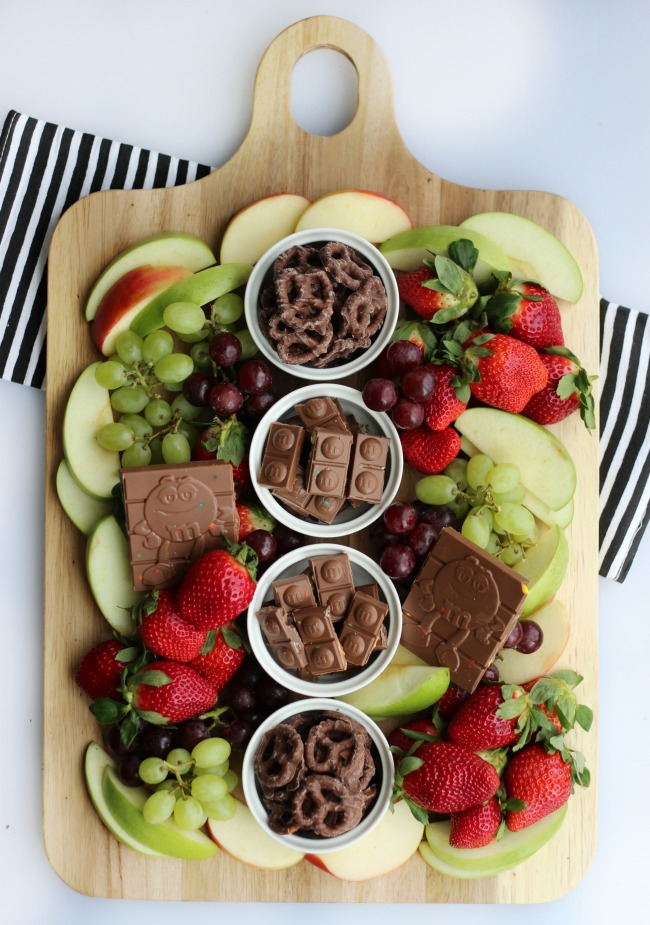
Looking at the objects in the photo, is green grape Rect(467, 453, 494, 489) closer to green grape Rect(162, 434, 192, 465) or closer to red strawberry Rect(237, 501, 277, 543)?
red strawberry Rect(237, 501, 277, 543)

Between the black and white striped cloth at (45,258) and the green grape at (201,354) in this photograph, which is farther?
the black and white striped cloth at (45,258)

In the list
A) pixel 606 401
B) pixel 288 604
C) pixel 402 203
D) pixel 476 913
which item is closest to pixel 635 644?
pixel 606 401

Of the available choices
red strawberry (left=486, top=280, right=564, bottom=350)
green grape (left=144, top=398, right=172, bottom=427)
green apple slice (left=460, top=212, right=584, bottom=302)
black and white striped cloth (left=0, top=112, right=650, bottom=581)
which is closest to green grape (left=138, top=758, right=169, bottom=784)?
green grape (left=144, top=398, right=172, bottom=427)

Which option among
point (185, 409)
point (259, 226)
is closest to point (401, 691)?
point (185, 409)

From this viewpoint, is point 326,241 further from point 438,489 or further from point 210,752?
point 210,752

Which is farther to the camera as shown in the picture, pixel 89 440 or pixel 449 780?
pixel 89 440

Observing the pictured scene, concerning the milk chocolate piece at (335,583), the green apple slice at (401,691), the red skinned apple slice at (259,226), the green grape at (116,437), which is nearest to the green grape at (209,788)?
the green apple slice at (401,691)

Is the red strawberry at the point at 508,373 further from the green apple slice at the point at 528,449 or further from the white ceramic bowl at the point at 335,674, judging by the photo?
the white ceramic bowl at the point at 335,674
